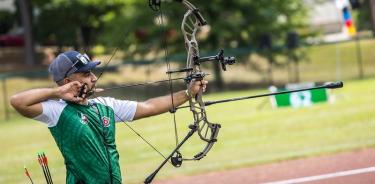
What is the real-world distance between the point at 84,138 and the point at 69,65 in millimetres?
561

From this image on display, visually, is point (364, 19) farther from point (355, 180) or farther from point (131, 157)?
point (355, 180)

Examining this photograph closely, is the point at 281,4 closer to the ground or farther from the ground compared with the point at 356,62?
farther from the ground

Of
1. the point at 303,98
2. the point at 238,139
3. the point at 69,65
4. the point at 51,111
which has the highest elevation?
the point at 69,65

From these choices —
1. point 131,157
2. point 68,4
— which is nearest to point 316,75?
point 68,4

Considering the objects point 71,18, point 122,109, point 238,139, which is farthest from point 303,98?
point 71,18

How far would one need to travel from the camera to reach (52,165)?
49.5ft

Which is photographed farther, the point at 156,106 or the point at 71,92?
the point at 156,106

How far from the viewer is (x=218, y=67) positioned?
120ft

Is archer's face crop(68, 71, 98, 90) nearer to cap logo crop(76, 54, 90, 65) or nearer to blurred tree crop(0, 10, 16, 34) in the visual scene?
cap logo crop(76, 54, 90, 65)

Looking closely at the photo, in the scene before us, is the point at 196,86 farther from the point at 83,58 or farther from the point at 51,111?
the point at 51,111

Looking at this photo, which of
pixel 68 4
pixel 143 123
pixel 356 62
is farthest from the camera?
pixel 68 4

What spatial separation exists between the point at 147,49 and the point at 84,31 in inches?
414

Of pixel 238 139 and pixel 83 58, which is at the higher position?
pixel 83 58

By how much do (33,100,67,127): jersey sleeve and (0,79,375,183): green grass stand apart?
6586 millimetres
